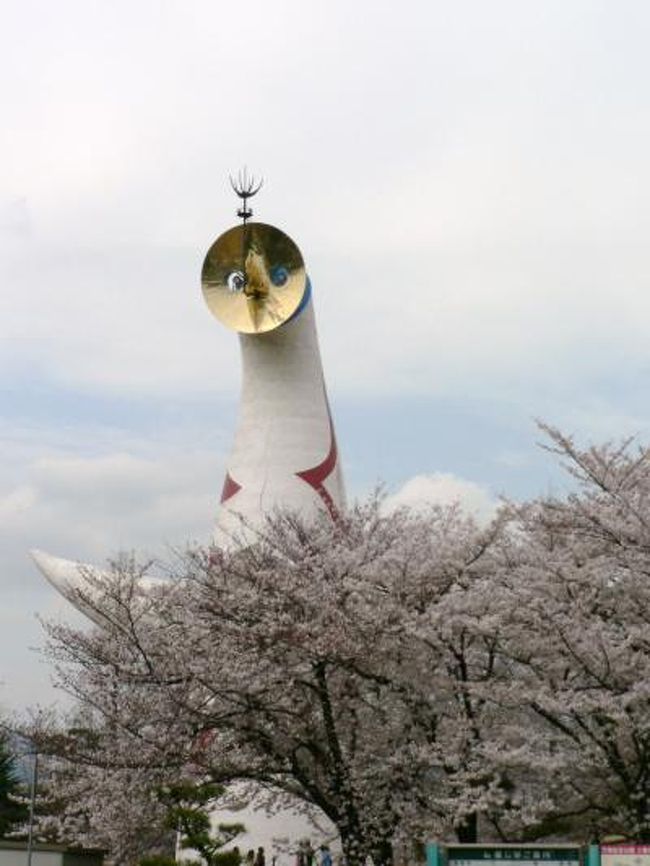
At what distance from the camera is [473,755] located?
14.3m

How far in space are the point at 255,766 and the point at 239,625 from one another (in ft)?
5.51

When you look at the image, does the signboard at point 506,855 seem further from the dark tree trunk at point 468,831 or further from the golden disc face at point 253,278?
the golden disc face at point 253,278

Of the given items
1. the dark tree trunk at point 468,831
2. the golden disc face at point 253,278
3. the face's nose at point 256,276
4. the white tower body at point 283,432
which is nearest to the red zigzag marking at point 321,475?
the white tower body at point 283,432

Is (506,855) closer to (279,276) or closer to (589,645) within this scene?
(589,645)

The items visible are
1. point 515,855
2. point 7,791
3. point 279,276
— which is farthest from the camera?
point 7,791

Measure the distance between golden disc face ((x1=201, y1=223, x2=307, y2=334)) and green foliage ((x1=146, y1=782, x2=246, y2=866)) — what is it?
964 cm

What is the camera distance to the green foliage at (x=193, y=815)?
15234mm

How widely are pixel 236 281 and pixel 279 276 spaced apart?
87 cm

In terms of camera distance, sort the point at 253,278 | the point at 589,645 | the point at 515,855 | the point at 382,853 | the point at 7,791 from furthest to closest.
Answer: the point at 7,791, the point at 253,278, the point at 382,853, the point at 589,645, the point at 515,855

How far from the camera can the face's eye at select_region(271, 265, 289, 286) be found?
934 inches

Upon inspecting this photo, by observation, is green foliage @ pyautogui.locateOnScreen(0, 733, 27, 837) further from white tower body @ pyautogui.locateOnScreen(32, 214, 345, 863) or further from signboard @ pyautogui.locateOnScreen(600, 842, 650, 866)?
signboard @ pyautogui.locateOnScreen(600, 842, 650, 866)

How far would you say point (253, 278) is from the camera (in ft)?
77.0

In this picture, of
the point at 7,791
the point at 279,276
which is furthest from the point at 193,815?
the point at 7,791

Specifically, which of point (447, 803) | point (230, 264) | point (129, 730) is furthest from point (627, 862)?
point (230, 264)
